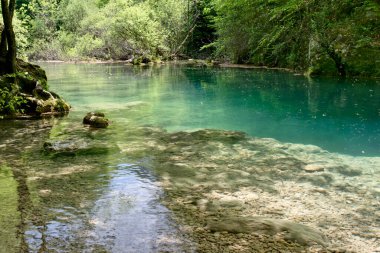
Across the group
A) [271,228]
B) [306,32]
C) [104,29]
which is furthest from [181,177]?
[104,29]

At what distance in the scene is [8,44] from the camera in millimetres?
12969

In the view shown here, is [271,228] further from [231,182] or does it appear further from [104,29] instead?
[104,29]

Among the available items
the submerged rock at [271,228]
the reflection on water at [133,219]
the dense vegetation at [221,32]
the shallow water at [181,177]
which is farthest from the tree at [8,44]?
the submerged rock at [271,228]

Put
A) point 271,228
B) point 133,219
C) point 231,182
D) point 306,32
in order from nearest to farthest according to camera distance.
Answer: point 271,228 → point 133,219 → point 231,182 → point 306,32

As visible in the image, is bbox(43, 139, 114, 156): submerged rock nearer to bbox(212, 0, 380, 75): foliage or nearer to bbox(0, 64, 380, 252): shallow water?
bbox(0, 64, 380, 252): shallow water

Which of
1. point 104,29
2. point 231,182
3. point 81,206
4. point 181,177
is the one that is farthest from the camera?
point 104,29

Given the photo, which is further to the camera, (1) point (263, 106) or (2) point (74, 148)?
(1) point (263, 106)

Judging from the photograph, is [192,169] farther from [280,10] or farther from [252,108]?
[280,10]

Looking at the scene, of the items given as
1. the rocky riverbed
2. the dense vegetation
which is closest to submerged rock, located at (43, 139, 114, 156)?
the rocky riverbed

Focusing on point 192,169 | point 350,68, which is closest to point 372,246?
point 192,169

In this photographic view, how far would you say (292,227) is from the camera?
464 cm

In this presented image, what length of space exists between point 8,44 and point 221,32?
24567 mm

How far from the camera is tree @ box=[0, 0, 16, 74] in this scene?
1268 centimetres

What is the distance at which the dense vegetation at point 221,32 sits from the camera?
23.2 m
